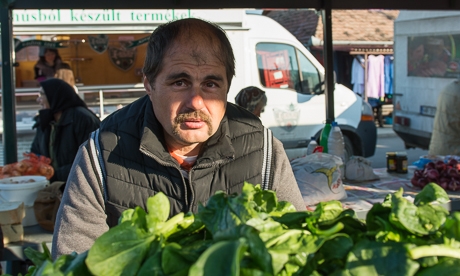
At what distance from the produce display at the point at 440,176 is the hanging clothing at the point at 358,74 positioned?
1196 centimetres

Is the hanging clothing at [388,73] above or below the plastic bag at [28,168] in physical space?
above

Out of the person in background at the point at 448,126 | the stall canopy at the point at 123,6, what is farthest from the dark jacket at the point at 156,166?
the person in background at the point at 448,126

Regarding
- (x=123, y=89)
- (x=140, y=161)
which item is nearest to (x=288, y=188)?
(x=140, y=161)

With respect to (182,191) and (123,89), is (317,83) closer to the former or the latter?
(123,89)

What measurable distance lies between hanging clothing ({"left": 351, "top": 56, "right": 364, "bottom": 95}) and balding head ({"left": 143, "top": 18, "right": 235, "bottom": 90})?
1450 cm

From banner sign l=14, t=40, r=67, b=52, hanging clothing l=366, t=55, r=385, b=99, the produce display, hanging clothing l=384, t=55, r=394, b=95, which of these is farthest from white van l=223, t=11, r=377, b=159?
hanging clothing l=384, t=55, r=394, b=95

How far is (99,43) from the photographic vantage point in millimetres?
10016

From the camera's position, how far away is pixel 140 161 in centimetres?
169

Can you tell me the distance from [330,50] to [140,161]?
3156 millimetres

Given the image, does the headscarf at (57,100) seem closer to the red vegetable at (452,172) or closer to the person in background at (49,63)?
the red vegetable at (452,172)

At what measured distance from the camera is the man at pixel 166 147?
1629 millimetres

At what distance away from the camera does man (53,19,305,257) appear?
5.34ft

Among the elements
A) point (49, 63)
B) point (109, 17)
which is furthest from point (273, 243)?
point (49, 63)

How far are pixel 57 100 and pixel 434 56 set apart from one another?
21.5 ft
